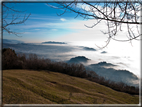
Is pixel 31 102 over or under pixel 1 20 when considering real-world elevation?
under

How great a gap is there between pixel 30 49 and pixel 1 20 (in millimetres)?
5532

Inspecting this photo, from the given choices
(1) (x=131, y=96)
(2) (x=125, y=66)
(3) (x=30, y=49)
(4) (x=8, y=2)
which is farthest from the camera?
(1) (x=131, y=96)

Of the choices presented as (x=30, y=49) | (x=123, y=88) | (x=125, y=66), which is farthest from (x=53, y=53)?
(x=123, y=88)

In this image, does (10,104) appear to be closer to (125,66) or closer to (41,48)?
(41,48)

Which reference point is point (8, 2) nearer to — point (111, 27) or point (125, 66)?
point (111, 27)

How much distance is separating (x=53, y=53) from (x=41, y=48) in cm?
102

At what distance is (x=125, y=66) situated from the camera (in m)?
6.81

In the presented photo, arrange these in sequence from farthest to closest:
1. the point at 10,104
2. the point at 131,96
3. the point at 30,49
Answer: the point at 131,96
the point at 30,49
the point at 10,104

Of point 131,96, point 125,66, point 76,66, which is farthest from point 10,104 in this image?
point 131,96

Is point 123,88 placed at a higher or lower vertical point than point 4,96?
lower

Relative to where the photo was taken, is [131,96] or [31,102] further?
[131,96]

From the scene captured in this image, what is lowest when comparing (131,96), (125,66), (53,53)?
(131,96)

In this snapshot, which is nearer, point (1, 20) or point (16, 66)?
point (1, 20)

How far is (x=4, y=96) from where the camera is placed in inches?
176
